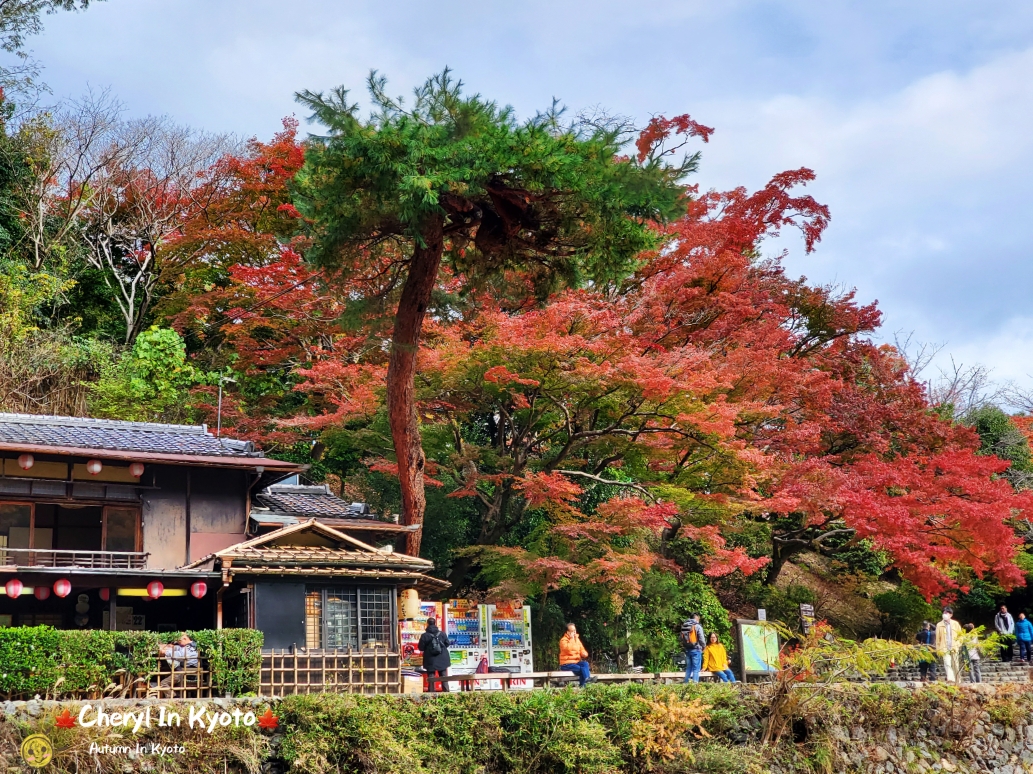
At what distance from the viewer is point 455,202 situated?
1892 cm

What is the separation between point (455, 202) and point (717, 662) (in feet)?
32.8

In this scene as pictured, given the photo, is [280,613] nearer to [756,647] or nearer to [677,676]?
[677,676]

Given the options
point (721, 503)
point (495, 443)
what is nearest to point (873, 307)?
point (721, 503)

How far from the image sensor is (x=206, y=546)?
1969 cm

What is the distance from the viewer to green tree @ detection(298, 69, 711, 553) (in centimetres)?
1777

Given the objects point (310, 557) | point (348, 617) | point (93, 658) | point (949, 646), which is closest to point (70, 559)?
point (310, 557)

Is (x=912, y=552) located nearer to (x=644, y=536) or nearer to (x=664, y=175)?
(x=644, y=536)

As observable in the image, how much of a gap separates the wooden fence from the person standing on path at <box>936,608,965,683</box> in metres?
10.8

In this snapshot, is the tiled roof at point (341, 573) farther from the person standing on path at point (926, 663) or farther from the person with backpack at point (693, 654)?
the person standing on path at point (926, 663)

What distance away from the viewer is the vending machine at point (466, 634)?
67.4 feet

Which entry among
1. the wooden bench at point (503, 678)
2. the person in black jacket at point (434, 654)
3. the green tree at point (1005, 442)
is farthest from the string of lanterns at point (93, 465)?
the green tree at point (1005, 442)

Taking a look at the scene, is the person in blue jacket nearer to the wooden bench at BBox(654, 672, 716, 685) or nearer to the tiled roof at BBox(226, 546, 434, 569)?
the wooden bench at BBox(654, 672, 716, 685)

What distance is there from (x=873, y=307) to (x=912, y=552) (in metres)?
8.81

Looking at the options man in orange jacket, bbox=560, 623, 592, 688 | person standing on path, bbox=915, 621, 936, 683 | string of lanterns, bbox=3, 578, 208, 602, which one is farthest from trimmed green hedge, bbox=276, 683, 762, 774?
person standing on path, bbox=915, 621, 936, 683
